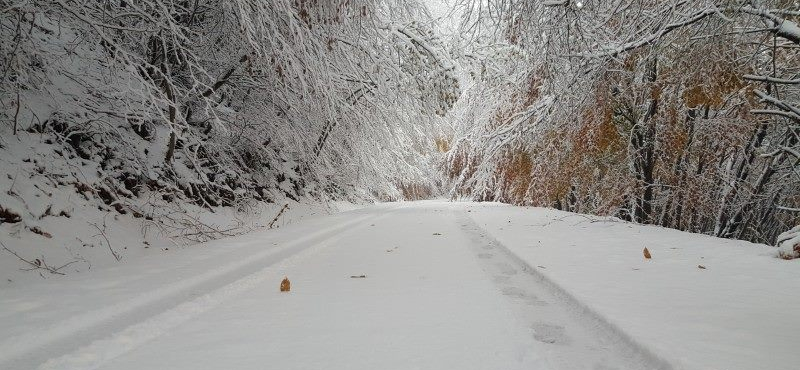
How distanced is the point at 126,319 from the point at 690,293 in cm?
358

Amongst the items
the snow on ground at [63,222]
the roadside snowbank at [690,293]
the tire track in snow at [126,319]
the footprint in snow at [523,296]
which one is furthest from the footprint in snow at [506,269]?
the snow on ground at [63,222]

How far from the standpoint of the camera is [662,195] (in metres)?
10.2

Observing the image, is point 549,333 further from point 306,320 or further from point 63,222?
point 63,222

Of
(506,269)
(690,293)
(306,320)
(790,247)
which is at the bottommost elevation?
(306,320)

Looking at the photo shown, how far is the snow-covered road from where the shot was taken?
6.14 ft

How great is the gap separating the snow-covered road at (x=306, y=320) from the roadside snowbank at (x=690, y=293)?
0.14 meters

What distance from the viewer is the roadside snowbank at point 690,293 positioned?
184 centimetres

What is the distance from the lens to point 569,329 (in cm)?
229

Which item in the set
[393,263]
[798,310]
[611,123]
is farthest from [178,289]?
[611,123]

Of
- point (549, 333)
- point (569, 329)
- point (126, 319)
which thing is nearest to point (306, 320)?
point (126, 319)

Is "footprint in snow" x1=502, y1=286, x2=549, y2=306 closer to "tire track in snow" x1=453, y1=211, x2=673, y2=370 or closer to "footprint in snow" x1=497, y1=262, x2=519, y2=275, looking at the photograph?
"tire track in snow" x1=453, y1=211, x2=673, y2=370

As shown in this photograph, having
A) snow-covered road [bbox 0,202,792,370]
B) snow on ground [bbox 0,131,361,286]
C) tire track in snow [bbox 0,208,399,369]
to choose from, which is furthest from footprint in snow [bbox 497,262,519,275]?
snow on ground [bbox 0,131,361,286]

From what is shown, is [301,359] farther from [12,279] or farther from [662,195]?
[662,195]

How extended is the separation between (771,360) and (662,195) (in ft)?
32.1
